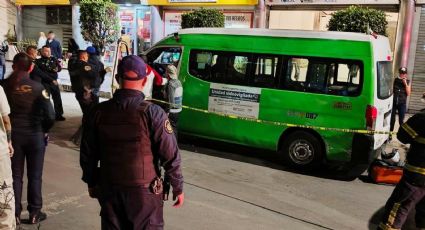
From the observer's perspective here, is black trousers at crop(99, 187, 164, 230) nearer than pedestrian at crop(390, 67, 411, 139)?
Yes

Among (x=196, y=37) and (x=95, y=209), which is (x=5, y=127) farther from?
(x=196, y=37)

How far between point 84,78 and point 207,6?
353 inches

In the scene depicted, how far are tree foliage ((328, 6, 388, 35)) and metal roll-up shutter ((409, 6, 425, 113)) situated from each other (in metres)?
2.45

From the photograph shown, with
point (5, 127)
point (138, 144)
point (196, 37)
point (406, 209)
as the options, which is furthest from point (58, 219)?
point (196, 37)

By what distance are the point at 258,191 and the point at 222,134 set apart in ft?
6.99

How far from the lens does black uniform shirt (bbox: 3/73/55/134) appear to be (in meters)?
4.30

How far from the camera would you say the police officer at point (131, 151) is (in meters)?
2.85

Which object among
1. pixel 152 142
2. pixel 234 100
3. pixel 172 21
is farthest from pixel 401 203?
pixel 172 21

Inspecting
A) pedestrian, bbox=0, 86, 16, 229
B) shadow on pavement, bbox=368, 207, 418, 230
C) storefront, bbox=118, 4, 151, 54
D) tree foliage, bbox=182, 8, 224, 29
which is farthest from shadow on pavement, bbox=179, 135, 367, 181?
storefront, bbox=118, 4, 151, 54

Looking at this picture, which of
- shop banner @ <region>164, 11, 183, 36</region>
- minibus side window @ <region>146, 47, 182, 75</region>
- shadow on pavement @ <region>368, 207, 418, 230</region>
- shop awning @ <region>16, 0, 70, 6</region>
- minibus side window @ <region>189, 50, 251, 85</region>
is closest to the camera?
shadow on pavement @ <region>368, 207, 418, 230</region>

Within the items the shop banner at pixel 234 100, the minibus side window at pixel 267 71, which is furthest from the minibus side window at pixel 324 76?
the shop banner at pixel 234 100

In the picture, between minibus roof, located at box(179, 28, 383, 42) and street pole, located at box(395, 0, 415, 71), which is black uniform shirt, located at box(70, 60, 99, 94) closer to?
minibus roof, located at box(179, 28, 383, 42)

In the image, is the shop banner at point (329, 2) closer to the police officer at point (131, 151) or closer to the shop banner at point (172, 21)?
the shop banner at point (172, 21)

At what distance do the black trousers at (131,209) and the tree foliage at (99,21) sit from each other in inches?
521
